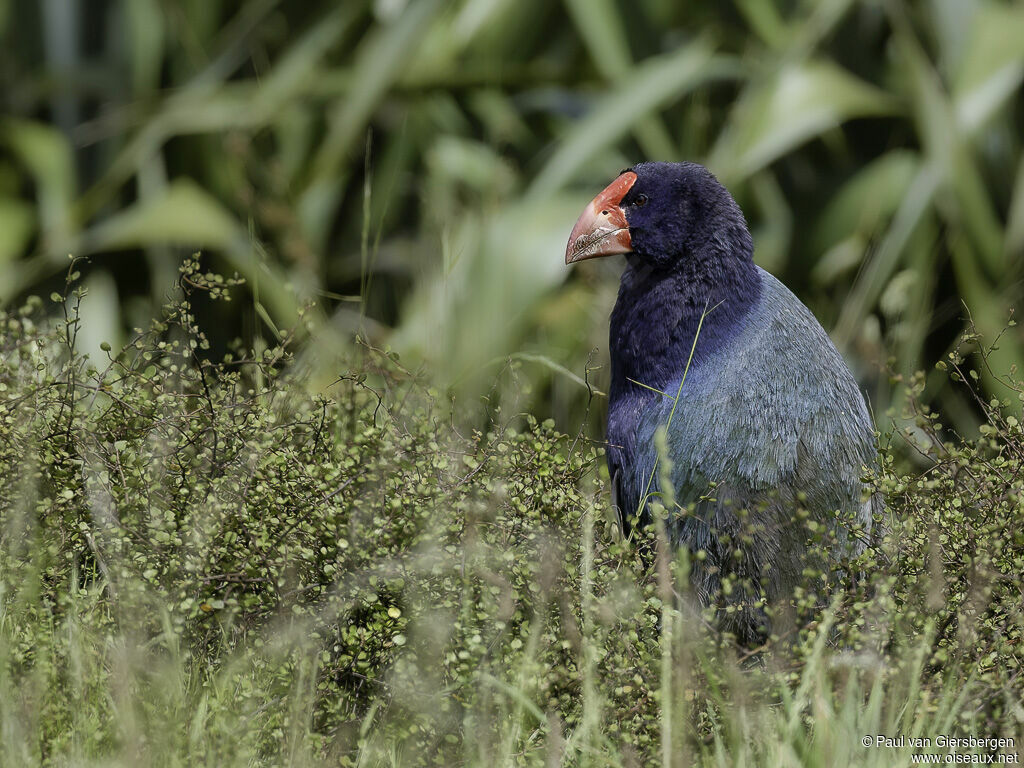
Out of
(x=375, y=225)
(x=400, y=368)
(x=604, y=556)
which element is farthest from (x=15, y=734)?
(x=375, y=225)

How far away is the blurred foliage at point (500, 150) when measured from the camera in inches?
143

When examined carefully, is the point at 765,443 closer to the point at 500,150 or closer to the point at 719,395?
the point at 719,395

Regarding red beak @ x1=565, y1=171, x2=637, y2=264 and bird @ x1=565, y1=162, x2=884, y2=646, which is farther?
red beak @ x1=565, y1=171, x2=637, y2=264

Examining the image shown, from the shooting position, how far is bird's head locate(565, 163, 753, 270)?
9.18 ft

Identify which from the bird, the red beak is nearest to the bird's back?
the bird

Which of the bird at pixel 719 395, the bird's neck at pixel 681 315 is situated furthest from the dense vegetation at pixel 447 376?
the bird's neck at pixel 681 315

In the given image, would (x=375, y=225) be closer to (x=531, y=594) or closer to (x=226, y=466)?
(x=226, y=466)

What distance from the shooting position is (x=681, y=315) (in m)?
2.79

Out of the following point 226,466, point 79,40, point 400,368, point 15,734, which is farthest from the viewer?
point 79,40

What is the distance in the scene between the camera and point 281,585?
216 cm

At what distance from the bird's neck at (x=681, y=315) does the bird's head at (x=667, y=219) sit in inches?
1.1

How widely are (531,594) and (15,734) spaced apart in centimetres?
82

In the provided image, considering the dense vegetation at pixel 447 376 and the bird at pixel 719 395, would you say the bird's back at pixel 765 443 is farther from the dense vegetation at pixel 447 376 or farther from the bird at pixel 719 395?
the dense vegetation at pixel 447 376

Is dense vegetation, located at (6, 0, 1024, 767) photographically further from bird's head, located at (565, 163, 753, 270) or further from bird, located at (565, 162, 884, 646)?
bird's head, located at (565, 163, 753, 270)
